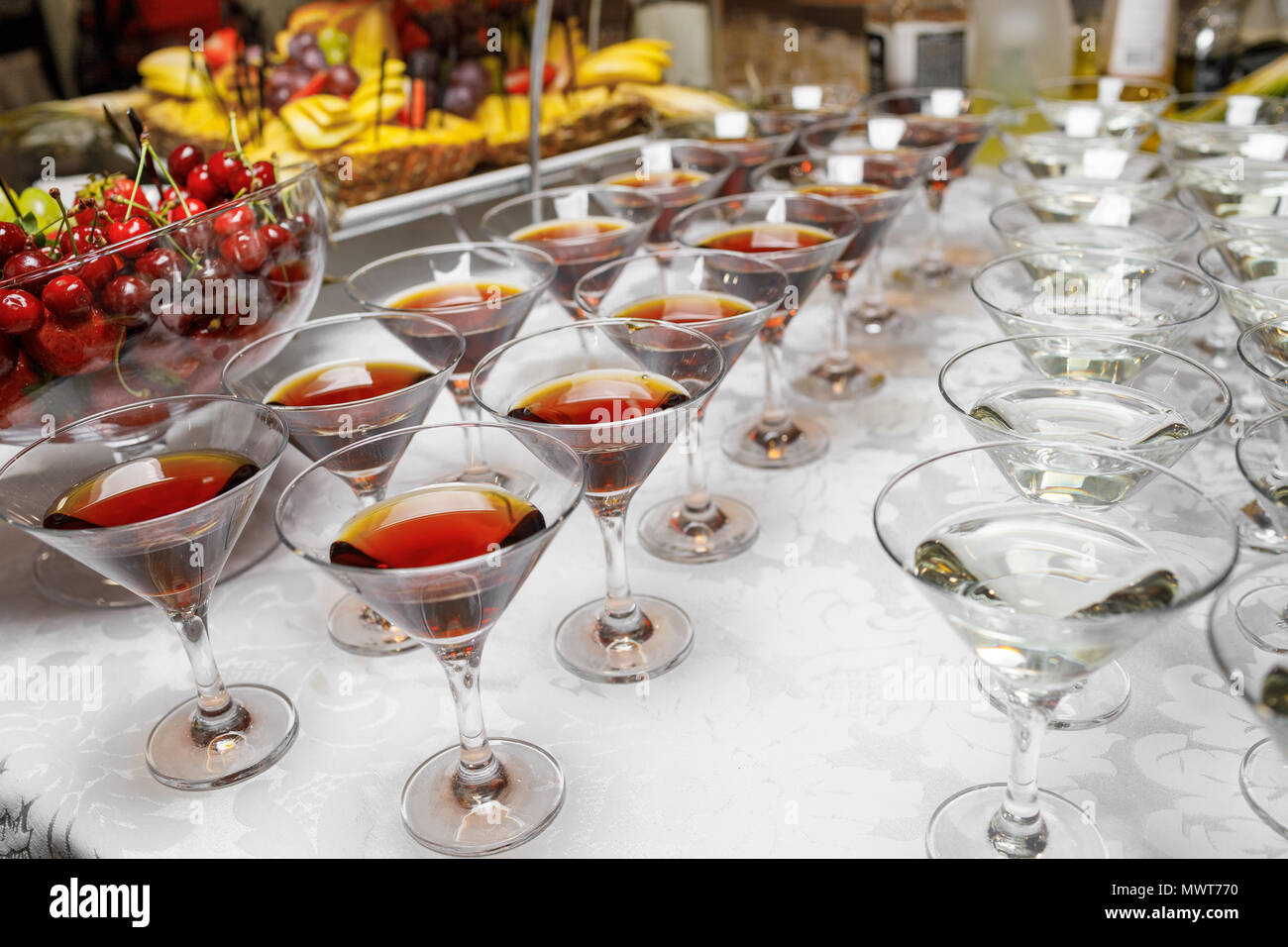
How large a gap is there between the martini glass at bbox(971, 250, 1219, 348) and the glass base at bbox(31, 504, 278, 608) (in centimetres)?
87

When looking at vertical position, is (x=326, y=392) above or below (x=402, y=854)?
above

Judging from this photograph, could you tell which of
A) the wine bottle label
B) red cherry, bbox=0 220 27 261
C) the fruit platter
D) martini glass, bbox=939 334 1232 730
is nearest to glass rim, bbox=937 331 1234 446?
martini glass, bbox=939 334 1232 730

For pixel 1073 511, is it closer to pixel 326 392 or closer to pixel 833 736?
pixel 833 736

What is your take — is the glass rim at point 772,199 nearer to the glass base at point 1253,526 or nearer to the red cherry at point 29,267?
the glass base at point 1253,526

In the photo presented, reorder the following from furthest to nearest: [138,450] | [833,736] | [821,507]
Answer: [821,507]
[138,450]
[833,736]

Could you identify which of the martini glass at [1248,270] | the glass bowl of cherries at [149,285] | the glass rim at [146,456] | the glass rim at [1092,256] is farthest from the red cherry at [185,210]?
the martini glass at [1248,270]

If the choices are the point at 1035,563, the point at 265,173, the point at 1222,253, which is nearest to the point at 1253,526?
the point at 1222,253

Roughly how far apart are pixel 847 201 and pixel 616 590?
26.2 inches

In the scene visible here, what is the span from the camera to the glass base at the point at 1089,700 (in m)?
0.93

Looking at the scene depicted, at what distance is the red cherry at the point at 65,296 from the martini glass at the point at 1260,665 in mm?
971

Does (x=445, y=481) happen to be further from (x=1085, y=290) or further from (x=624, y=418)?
(x=1085, y=290)

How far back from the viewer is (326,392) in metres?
1.18
